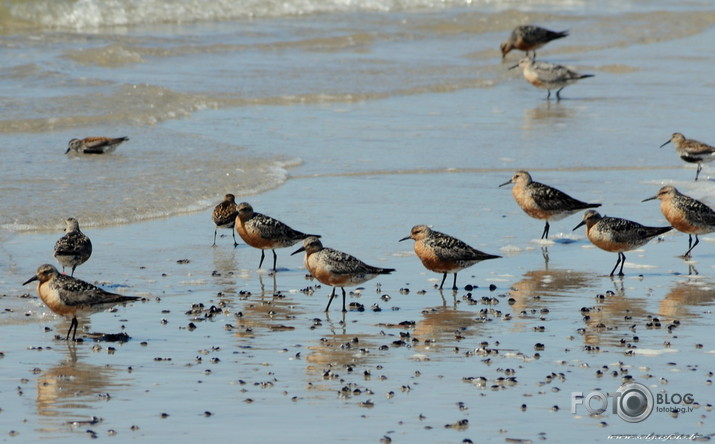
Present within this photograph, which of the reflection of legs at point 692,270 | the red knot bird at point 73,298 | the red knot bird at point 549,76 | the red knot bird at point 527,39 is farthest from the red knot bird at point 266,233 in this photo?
the red knot bird at point 527,39

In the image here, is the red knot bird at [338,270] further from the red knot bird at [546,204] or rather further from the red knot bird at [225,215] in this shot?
the red knot bird at [546,204]

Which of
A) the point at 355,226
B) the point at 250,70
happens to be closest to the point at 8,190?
the point at 355,226

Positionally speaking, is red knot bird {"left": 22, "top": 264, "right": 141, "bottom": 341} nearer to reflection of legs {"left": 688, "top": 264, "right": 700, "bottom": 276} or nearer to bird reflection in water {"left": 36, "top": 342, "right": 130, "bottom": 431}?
bird reflection in water {"left": 36, "top": 342, "right": 130, "bottom": 431}

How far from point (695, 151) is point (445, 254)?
6.23 metres

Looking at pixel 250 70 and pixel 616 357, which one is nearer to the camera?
pixel 616 357

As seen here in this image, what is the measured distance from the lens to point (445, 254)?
1113cm

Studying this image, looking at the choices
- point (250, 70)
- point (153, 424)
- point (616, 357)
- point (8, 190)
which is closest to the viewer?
point (153, 424)

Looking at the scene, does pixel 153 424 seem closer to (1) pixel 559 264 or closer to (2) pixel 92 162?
(1) pixel 559 264

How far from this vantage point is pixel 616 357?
888 centimetres

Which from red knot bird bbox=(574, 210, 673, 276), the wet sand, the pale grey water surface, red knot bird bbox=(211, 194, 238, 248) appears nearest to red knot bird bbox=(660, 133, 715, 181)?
the pale grey water surface

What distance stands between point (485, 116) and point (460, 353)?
12.3m

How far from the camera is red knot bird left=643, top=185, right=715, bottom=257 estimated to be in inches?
492

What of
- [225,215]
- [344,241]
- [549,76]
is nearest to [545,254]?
[344,241]

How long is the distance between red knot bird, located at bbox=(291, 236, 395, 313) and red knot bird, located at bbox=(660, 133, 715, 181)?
692 cm
